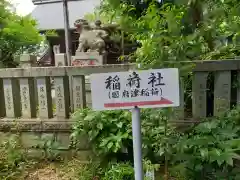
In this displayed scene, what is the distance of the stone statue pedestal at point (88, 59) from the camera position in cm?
568

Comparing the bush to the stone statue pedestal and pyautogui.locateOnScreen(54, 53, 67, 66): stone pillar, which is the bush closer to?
the stone statue pedestal

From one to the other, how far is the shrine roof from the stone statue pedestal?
4.84 m

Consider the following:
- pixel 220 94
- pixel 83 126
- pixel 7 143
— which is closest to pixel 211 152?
pixel 220 94

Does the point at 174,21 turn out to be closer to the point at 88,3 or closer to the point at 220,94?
the point at 220,94

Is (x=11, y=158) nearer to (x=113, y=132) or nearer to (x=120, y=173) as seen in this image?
(x=113, y=132)

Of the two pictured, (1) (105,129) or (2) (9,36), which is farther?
(2) (9,36)

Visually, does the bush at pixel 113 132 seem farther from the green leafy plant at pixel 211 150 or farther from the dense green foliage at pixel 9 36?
the dense green foliage at pixel 9 36

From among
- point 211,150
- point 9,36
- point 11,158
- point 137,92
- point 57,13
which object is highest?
point 57,13

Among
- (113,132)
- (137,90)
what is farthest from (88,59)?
(137,90)

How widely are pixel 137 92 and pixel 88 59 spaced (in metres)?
4.13

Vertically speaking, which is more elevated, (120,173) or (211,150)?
(211,150)

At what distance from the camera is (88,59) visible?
5.81 metres

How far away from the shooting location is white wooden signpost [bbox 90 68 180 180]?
179 cm

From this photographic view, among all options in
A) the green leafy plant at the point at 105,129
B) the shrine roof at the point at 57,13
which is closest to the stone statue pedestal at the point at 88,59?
the green leafy plant at the point at 105,129
